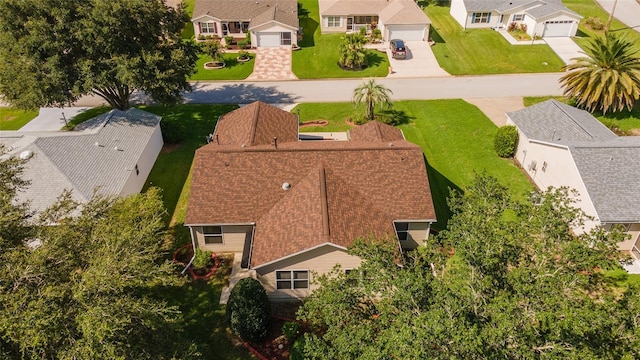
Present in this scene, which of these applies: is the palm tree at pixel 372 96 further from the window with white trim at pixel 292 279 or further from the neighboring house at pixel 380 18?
the window with white trim at pixel 292 279

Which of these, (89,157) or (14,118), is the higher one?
(89,157)

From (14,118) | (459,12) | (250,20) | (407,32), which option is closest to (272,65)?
(250,20)

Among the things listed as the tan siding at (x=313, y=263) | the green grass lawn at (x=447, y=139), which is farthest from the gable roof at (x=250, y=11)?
the tan siding at (x=313, y=263)

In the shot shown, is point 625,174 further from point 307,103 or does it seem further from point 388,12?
point 388,12

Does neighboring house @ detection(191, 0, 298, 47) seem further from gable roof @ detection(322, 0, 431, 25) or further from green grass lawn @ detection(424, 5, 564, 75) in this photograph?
green grass lawn @ detection(424, 5, 564, 75)

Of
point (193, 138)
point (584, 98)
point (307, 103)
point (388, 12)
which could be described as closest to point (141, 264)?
point (193, 138)

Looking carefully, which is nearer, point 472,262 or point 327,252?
point 472,262

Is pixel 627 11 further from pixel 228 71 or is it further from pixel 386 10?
pixel 228 71
